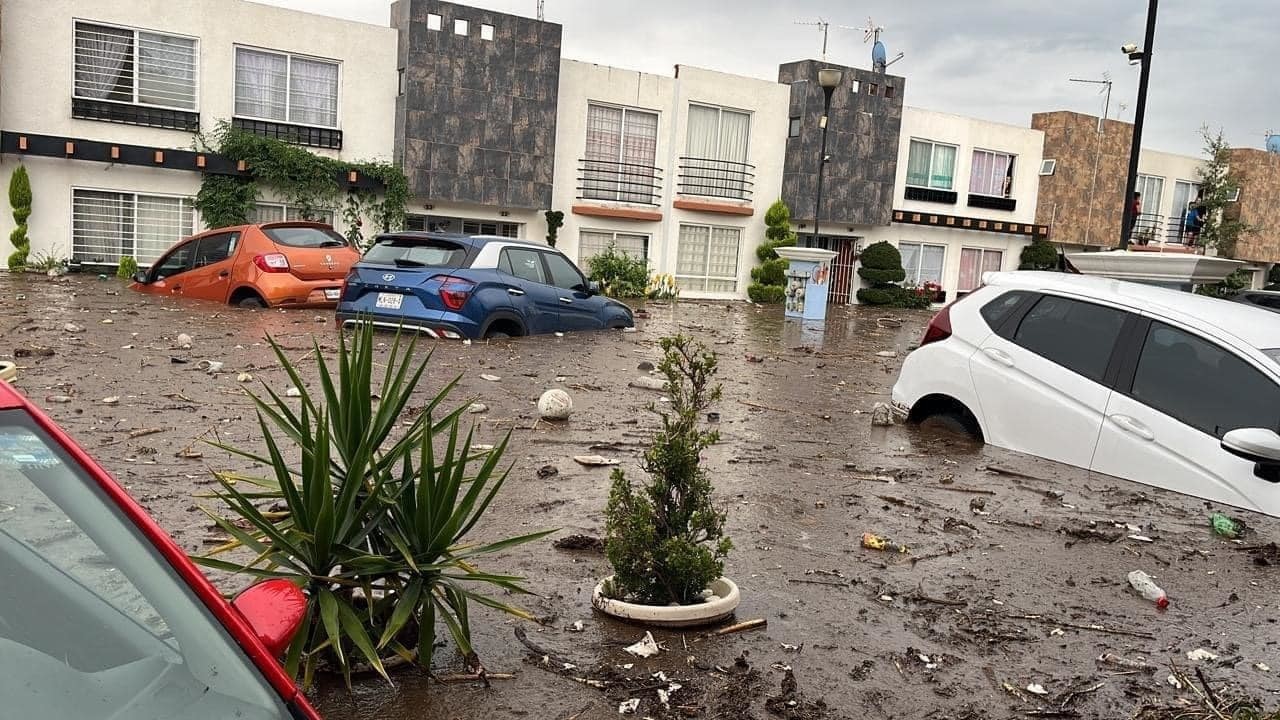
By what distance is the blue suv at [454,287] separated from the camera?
48.8 ft

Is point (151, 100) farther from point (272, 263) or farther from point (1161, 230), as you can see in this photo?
point (1161, 230)

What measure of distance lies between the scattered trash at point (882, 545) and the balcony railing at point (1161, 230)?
4059 centimetres

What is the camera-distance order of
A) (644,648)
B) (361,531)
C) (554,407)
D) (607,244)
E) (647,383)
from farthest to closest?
1. (607,244)
2. (647,383)
3. (554,407)
4. (644,648)
5. (361,531)

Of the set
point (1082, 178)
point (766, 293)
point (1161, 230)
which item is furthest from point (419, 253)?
point (1161, 230)

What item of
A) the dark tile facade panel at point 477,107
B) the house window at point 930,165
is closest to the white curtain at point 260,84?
the dark tile facade panel at point 477,107

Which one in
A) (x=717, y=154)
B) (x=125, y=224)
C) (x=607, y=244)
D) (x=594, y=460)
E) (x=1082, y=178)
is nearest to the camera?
(x=594, y=460)

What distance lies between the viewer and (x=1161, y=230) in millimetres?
44688

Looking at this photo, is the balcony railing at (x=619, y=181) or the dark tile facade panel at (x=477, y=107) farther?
the balcony railing at (x=619, y=181)

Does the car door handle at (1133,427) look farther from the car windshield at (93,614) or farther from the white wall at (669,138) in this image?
the white wall at (669,138)

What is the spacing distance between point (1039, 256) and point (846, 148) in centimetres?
981

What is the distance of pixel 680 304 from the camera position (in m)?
29.2

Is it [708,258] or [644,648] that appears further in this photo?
[708,258]

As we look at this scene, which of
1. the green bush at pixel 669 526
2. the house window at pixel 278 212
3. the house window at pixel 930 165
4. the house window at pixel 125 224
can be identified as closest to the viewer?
the green bush at pixel 669 526

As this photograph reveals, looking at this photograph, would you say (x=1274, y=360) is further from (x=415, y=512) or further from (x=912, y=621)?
(x=415, y=512)
